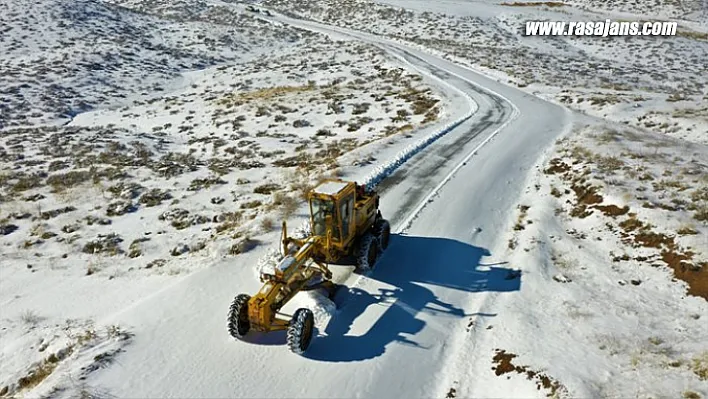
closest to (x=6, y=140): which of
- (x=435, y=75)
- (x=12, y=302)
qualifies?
(x=12, y=302)

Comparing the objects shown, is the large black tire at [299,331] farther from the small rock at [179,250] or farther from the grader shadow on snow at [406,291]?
the small rock at [179,250]

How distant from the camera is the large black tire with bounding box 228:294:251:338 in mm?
11805

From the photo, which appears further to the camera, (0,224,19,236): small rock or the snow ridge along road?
(0,224,19,236): small rock

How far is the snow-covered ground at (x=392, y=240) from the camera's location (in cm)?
1139

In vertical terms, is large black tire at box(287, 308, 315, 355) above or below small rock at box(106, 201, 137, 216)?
above

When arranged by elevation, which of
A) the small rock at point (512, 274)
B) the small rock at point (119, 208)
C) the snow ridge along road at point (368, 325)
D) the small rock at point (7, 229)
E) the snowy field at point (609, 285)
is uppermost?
the snowy field at point (609, 285)

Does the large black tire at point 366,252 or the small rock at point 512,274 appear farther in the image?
the small rock at point 512,274

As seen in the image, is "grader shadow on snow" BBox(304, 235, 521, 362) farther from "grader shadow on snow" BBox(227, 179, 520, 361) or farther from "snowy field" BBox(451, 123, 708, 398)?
"snowy field" BBox(451, 123, 708, 398)

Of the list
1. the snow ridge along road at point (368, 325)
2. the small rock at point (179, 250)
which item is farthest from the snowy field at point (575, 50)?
the small rock at point (179, 250)

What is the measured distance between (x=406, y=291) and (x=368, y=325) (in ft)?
6.49

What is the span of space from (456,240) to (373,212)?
3.42 metres

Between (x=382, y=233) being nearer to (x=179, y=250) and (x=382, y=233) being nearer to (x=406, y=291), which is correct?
(x=406, y=291)

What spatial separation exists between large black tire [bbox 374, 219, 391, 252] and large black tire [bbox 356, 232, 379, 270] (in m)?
0.54

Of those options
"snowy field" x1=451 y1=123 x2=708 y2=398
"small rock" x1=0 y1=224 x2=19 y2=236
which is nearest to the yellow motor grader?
"snowy field" x1=451 y1=123 x2=708 y2=398
